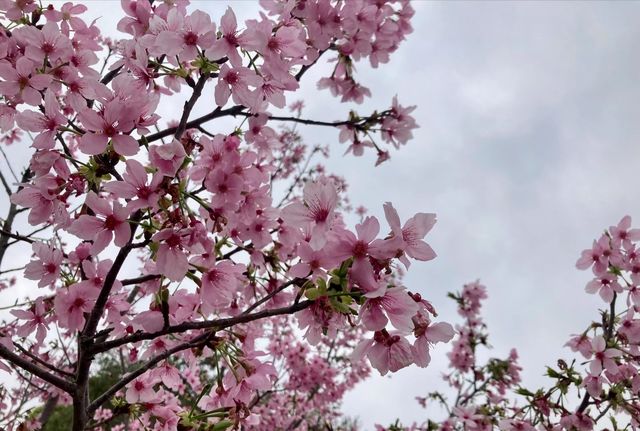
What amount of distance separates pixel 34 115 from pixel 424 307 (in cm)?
191

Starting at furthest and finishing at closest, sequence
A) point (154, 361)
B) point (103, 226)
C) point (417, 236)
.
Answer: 1. point (154, 361)
2. point (103, 226)
3. point (417, 236)

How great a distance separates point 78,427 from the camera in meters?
2.07

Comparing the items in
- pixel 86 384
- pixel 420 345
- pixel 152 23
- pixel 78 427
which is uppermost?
pixel 152 23

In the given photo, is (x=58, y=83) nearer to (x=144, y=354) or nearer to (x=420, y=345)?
(x=144, y=354)

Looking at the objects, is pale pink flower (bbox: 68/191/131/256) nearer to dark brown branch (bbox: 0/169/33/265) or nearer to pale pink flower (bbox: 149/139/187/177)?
pale pink flower (bbox: 149/139/187/177)

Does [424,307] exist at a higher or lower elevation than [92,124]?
lower

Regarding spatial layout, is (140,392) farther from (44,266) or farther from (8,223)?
(8,223)

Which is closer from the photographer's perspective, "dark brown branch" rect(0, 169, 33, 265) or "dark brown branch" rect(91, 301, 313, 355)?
"dark brown branch" rect(91, 301, 313, 355)

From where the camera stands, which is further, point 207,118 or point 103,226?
point 207,118

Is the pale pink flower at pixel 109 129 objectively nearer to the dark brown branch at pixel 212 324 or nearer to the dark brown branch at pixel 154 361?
the dark brown branch at pixel 212 324

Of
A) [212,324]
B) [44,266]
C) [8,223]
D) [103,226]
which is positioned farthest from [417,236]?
[8,223]

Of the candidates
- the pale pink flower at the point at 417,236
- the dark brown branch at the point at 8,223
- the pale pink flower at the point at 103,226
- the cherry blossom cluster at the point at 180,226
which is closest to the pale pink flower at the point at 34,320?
the cherry blossom cluster at the point at 180,226

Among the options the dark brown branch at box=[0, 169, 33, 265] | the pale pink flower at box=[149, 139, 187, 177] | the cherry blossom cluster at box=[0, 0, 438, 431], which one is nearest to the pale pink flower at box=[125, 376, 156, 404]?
the cherry blossom cluster at box=[0, 0, 438, 431]

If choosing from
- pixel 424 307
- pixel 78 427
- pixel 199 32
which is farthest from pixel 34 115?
pixel 424 307
